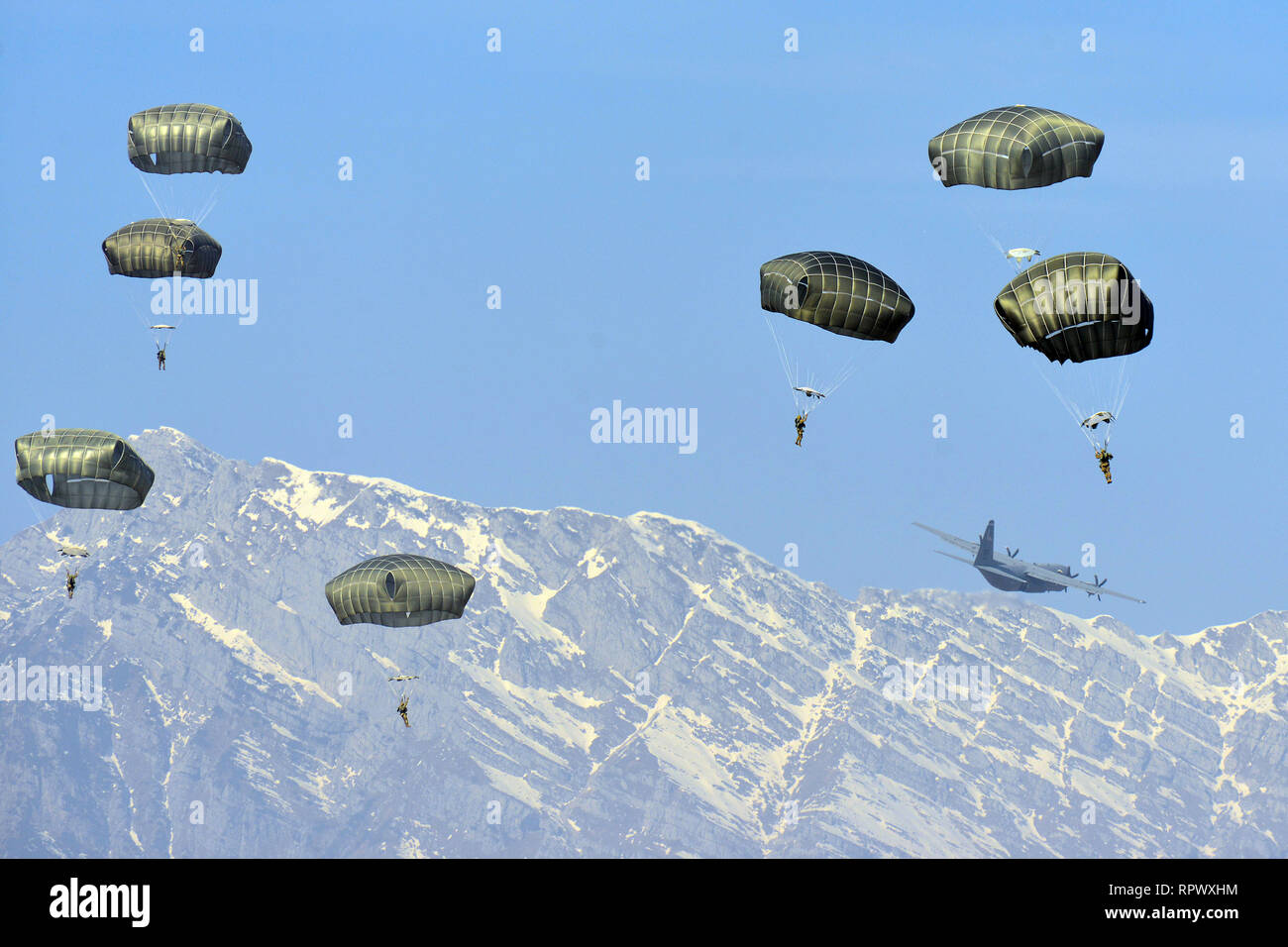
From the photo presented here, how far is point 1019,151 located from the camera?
379ft

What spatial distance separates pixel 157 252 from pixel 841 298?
48641 millimetres

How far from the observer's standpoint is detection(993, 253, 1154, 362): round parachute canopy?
4427 inches

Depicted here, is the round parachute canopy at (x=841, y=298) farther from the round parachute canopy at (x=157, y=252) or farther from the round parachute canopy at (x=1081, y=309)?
the round parachute canopy at (x=157, y=252)

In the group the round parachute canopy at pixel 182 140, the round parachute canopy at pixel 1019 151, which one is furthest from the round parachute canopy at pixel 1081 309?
the round parachute canopy at pixel 182 140

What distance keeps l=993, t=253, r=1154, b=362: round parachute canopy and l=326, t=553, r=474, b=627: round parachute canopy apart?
145 ft

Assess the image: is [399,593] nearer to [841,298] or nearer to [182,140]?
[182,140]

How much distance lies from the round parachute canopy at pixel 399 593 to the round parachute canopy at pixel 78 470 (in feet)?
50.9

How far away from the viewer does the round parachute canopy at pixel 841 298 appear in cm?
11662
